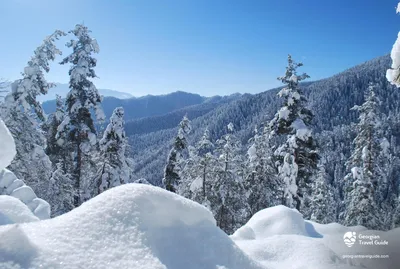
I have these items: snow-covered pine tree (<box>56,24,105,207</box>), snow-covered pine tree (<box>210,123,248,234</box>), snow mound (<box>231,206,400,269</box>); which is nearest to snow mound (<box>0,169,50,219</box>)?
snow mound (<box>231,206,400,269</box>)

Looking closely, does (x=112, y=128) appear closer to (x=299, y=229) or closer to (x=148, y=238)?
(x=299, y=229)

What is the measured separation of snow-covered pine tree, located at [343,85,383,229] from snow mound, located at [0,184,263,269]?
2086 centimetres

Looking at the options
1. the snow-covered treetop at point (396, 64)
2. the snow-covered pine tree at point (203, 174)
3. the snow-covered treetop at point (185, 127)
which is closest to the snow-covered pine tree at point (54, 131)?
the snow-covered treetop at point (185, 127)

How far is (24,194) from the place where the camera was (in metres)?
6.95

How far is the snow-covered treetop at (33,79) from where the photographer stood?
1553cm

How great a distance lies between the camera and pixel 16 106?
1545 centimetres

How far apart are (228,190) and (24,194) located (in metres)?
17.4

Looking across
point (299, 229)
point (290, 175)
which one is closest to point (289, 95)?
point (290, 175)

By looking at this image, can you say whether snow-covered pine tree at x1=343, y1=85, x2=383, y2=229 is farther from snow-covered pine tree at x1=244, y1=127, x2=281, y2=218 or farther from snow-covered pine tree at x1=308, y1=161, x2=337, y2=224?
snow-covered pine tree at x1=308, y1=161, x2=337, y2=224

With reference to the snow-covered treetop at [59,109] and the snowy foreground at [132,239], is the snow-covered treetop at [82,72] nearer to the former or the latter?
the snow-covered treetop at [59,109]

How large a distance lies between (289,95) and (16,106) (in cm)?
1633

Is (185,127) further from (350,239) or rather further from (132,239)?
(132,239)

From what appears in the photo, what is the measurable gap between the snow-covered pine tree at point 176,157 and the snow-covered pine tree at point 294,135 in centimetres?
827

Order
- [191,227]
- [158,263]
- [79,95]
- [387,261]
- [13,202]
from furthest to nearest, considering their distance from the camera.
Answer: [79,95]
[387,261]
[13,202]
[191,227]
[158,263]
